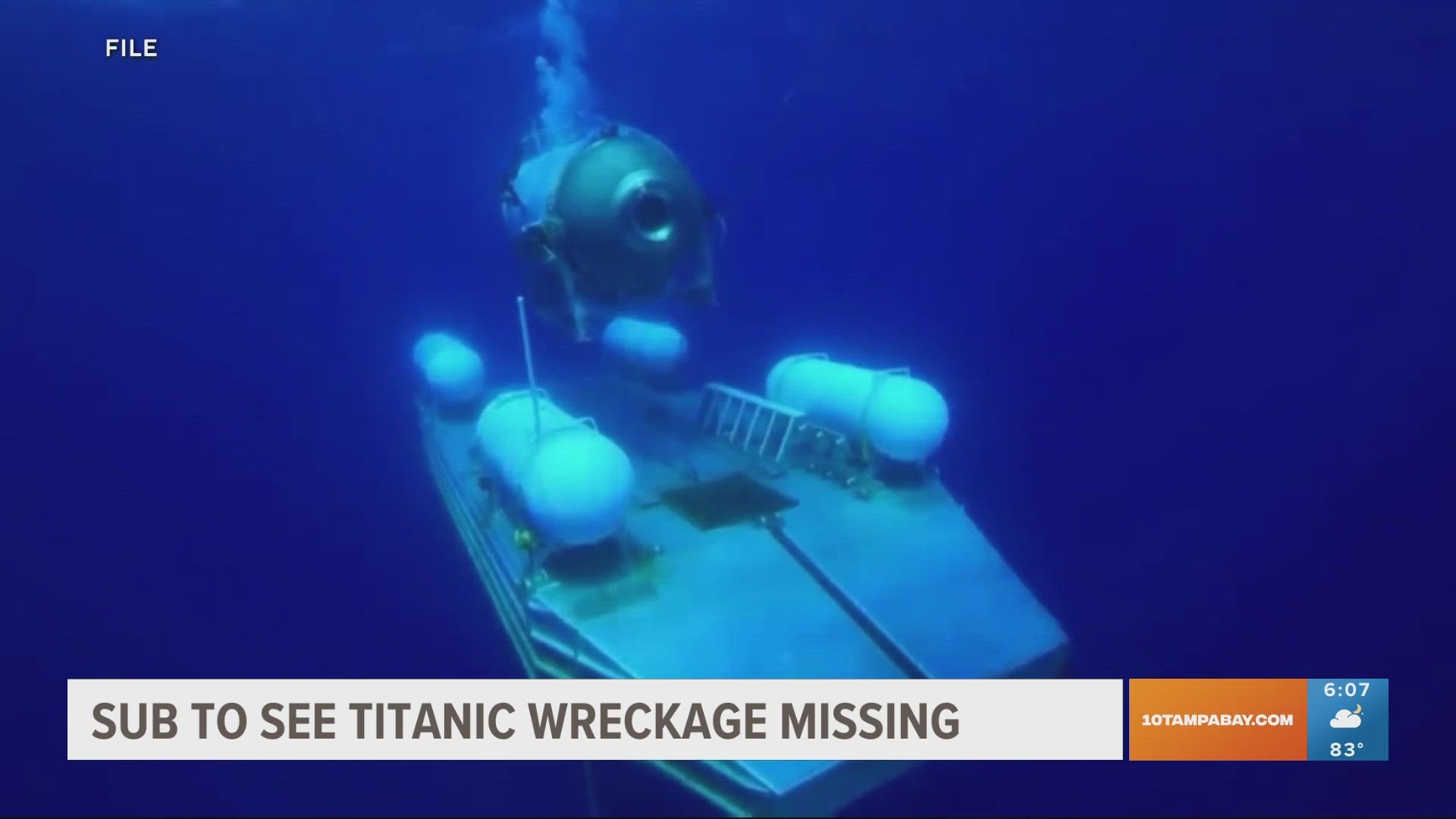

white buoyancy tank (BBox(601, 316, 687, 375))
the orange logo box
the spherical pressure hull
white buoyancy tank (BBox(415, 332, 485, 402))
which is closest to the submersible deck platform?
the orange logo box

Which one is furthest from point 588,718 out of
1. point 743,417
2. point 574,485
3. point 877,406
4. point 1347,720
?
point 1347,720

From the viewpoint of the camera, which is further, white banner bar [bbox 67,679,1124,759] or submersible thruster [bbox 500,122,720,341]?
submersible thruster [bbox 500,122,720,341]

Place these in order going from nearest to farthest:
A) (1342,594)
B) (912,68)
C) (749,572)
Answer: (749,572) < (1342,594) < (912,68)

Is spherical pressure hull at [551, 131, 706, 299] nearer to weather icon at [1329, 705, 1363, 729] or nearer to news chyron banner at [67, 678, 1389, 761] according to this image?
news chyron banner at [67, 678, 1389, 761]

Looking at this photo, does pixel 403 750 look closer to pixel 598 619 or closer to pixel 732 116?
pixel 598 619

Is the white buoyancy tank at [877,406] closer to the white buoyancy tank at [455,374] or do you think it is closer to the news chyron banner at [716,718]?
the news chyron banner at [716,718]

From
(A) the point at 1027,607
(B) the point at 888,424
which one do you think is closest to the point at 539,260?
(B) the point at 888,424

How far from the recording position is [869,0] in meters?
18.0

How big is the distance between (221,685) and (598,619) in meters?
1.84

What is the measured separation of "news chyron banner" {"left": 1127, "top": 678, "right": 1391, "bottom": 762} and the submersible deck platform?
63 centimetres

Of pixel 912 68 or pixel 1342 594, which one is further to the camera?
pixel 912 68

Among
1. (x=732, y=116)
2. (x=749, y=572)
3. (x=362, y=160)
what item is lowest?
(x=749, y=572)

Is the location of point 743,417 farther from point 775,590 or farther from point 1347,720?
point 1347,720

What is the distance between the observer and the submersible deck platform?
4152 mm
